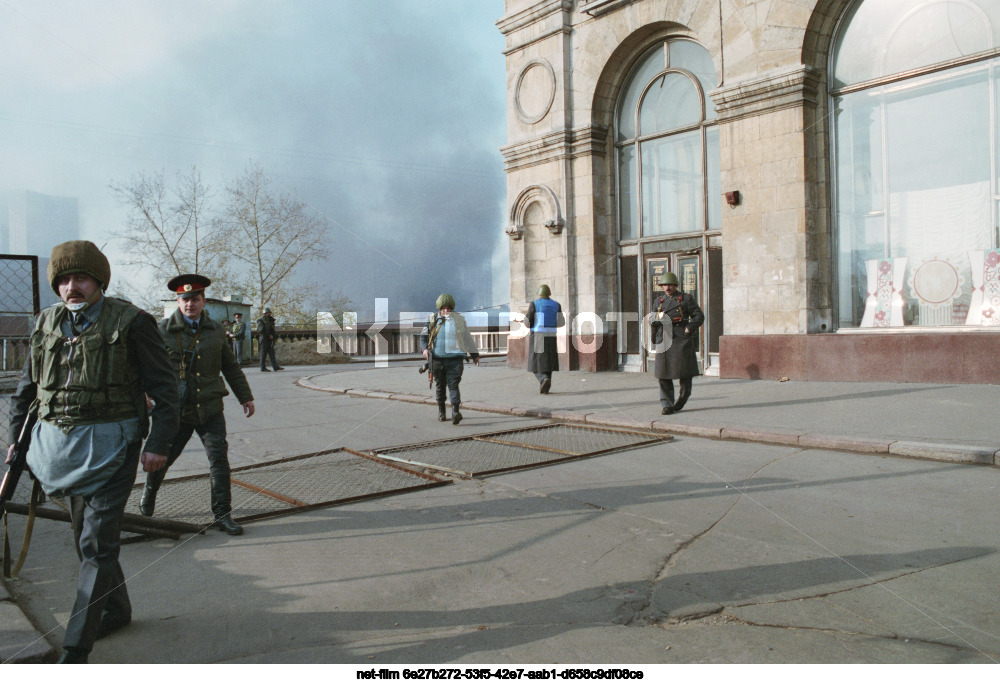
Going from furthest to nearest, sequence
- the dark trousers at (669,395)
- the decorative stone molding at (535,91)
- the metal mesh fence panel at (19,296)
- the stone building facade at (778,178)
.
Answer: the decorative stone molding at (535,91), the stone building facade at (778,178), the dark trousers at (669,395), the metal mesh fence panel at (19,296)

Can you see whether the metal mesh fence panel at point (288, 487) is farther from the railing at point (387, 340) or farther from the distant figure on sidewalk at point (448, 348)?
the railing at point (387, 340)

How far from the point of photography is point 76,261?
3.24 m

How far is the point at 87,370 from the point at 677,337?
7798 millimetres

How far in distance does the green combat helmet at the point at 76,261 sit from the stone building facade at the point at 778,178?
11.1 meters

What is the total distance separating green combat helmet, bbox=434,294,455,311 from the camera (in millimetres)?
10070

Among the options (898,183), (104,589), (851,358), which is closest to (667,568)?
(104,589)

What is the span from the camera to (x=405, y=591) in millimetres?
3809

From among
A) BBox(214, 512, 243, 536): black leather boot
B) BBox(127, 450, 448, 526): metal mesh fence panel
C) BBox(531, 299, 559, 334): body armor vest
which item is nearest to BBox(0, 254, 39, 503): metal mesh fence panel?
BBox(127, 450, 448, 526): metal mesh fence panel

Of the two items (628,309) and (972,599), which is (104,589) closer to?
(972,599)

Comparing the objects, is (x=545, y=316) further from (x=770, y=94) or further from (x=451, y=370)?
(x=770, y=94)

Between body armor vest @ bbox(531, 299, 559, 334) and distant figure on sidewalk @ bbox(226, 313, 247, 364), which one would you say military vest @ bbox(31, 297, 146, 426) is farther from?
distant figure on sidewalk @ bbox(226, 313, 247, 364)

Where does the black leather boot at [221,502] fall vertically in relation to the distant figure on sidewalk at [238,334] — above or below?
below

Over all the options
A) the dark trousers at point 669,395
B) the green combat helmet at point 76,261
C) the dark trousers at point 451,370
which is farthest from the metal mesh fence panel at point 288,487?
the dark trousers at point 669,395

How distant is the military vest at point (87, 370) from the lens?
3.21 m
